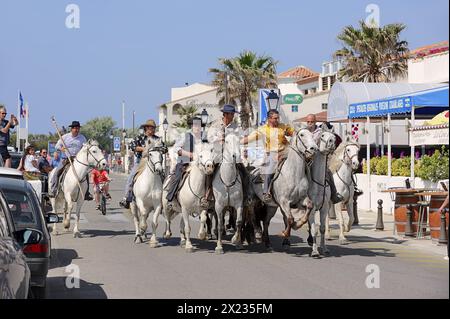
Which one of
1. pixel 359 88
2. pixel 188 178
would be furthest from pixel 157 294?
pixel 359 88

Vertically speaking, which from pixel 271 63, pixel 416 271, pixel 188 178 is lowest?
pixel 416 271

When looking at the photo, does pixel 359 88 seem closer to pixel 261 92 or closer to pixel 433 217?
pixel 261 92

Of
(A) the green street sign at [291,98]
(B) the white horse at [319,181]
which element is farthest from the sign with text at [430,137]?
(A) the green street sign at [291,98]

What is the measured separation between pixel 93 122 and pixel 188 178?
13224 cm

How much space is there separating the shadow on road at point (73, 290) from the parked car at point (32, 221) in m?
0.65

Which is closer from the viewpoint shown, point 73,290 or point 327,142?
point 73,290

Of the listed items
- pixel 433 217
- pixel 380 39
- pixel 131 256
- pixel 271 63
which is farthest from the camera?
pixel 271 63

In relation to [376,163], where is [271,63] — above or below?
above

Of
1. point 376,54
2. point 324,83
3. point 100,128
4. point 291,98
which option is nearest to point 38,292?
point 291,98

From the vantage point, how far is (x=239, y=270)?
12.3 meters

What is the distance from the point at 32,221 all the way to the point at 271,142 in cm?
569

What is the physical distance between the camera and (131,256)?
14.5 m

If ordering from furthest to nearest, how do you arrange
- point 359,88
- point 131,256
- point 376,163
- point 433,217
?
point 359,88
point 376,163
point 433,217
point 131,256

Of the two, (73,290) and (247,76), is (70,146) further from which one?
(247,76)
